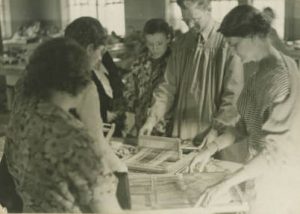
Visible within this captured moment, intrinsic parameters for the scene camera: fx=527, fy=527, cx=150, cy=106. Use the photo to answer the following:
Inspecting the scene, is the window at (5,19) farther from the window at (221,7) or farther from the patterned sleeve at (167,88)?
the window at (221,7)

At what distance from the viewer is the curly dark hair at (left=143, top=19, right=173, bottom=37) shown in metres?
1.72

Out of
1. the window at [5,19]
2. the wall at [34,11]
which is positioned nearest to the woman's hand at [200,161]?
the wall at [34,11]

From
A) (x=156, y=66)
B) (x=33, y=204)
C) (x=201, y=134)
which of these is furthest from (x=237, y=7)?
(x=33, y=204)

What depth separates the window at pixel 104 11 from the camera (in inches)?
67.9

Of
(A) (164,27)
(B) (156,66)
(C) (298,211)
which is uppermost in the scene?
(A) (164,27)

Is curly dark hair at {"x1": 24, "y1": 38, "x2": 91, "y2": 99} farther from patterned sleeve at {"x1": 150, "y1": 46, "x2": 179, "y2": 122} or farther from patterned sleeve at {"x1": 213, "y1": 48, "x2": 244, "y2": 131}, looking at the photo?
patterned sleeve at {"x1": 213, "y1": 48, "x2": 244, "y2": 131}

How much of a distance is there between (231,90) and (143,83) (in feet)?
0.96

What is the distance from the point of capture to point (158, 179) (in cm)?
175

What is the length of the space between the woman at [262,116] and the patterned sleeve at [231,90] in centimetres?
2

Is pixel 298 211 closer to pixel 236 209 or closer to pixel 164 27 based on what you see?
pixel 236 209

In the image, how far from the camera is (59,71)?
166cm

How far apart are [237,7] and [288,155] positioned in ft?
1.68

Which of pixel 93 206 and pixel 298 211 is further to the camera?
pixel 298 211

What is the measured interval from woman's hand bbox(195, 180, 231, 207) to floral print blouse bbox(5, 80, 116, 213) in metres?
0.29
